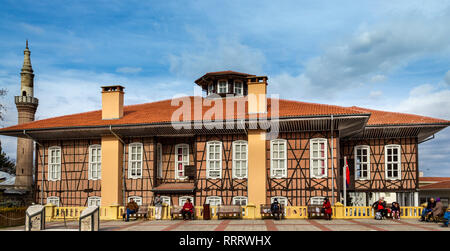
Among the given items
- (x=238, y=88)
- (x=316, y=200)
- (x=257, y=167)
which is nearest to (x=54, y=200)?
(x=257, y=167)

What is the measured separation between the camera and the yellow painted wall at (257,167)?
81.7ft

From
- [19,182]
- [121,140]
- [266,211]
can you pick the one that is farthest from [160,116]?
[19,182]

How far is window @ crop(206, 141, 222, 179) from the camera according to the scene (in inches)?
1048

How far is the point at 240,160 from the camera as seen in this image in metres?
26.4

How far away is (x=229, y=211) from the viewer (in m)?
23.1

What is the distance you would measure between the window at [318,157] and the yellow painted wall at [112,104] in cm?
1238

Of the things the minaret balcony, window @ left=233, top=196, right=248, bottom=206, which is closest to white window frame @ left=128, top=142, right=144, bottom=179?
window @ left=233, top=196, right=248, bottom=206

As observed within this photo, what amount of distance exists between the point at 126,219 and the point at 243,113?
8.96 metres

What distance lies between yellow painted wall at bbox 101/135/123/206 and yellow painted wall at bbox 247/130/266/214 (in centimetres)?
825

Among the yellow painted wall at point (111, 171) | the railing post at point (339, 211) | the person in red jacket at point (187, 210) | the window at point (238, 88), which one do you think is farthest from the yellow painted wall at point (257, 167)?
the window at point (238, 88)

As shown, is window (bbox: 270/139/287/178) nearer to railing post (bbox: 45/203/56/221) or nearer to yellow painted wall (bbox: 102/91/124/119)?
yellow painted wall (bbox: 102/91/124/119)

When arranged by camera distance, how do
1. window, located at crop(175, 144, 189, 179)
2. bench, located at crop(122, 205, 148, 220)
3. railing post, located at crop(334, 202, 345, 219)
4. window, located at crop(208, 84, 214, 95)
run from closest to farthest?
1. railing post, located at crop(334, 202, 345, 219)
2. bench, located at crop(122, 205, 148, 220)
3. window, located at crop(175, 144, 189, 179)
4. window, located at crop(208, 84, 214, 95)

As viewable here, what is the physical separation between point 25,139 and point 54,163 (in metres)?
21.9
